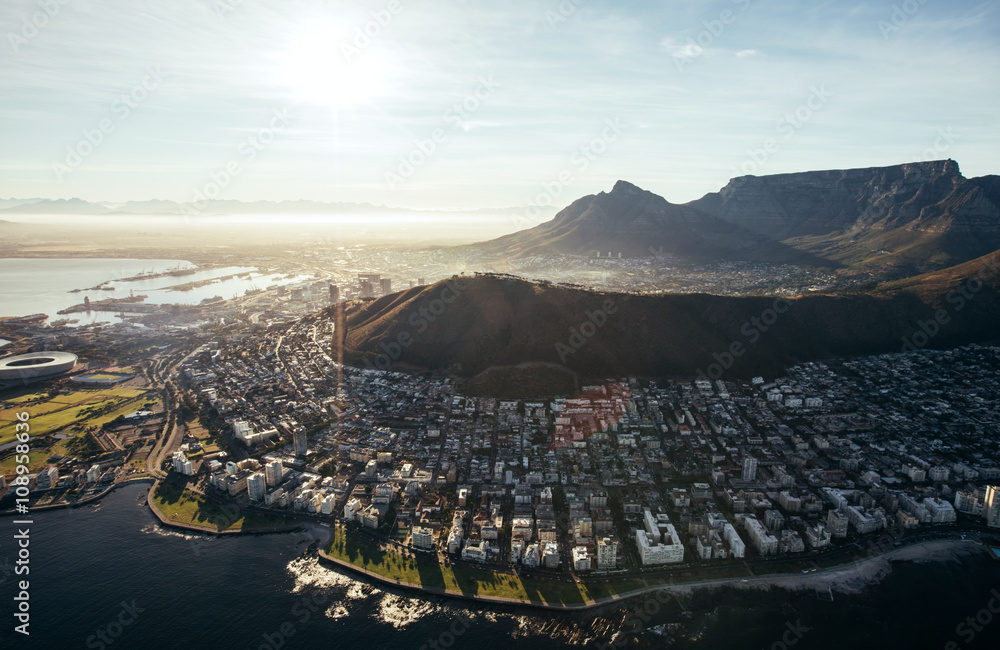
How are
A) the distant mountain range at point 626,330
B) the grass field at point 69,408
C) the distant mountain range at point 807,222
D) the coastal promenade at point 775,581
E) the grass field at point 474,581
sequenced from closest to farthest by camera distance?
the coastal promenade at point 775,581 < the grass field at point 474,581 < the grass field at point 69,408 < the distant mountain range at point 626,330 < the distant mountain range at point 807,222

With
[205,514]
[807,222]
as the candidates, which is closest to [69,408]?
[205,514]

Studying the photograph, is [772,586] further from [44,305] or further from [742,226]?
[742,226]

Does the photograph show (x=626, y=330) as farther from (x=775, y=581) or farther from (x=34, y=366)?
(x=34, y=366)

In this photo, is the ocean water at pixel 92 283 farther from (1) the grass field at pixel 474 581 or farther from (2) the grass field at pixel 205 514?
(1) the grass field at pixel 474 581

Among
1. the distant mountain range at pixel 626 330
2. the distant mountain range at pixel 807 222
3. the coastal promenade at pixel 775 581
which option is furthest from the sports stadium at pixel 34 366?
the distant mountain range at pixel 807 222

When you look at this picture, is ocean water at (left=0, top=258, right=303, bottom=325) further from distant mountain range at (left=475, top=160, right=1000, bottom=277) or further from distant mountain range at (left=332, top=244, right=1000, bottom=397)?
distant mountain range at (left=475, top=160, right=1000, bottom=277)

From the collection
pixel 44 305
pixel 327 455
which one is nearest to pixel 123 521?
pixel 327 455
